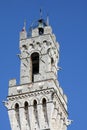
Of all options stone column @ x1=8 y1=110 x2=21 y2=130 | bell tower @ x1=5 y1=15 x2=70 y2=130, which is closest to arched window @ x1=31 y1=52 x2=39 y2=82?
bell tower @ x1=5 y1=15 x2=70 y2=130

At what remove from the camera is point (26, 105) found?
1777 inches

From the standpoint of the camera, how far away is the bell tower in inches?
1747

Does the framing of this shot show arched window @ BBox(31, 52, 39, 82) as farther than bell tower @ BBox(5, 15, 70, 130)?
Yes

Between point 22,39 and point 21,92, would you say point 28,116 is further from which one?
point 22,39

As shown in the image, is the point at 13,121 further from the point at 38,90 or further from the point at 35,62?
the point at 35,62

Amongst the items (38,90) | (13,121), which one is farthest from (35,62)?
(13,121)

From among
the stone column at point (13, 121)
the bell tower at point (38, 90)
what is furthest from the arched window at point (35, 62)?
the stone column at point (13, 121)

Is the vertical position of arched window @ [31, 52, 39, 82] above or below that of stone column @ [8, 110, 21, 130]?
above

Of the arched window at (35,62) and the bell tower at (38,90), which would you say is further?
the arched window at (35,62)

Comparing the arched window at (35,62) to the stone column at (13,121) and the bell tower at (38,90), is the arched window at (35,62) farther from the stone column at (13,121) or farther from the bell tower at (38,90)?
the stone column at (13,121)

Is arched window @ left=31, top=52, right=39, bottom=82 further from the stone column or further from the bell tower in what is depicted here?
the stone column

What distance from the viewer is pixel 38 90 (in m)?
45.1

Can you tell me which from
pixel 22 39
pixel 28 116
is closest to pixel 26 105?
pixel 28 116

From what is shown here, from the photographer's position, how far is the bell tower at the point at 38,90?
44.4 m
